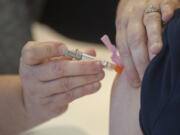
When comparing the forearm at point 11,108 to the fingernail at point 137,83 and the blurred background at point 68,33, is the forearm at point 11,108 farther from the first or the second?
the fingernail at point 137,83

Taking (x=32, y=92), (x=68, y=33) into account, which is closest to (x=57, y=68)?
(x=32, y=92)

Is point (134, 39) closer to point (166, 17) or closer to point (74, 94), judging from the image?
point (166, 17)

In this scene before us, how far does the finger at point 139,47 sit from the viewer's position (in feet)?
1.97

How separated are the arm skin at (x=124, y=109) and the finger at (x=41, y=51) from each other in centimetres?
17

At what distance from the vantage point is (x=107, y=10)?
228cm

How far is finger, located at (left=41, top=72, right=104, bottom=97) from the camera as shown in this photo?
698 millimetres

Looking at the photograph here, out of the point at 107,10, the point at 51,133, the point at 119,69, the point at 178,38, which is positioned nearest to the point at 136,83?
the point at 119,69

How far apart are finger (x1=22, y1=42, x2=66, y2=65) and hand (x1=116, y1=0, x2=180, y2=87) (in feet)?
0.50

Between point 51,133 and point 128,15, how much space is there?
0.51 meters

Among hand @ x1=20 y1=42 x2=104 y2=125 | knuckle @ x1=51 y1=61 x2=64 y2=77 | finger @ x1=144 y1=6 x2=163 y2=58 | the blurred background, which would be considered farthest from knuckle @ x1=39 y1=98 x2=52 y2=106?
finger @ x1=144 y1=6 x2=163 y2=58

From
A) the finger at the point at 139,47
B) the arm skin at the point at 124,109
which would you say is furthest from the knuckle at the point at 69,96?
the finger at the point at 139,47

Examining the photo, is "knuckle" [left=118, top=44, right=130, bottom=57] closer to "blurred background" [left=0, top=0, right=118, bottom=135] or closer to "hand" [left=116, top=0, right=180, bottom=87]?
"hand" [left=116, top=0, right=180, bottom=87]

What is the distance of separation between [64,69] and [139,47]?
7.8 inches

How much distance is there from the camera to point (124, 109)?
68cm
